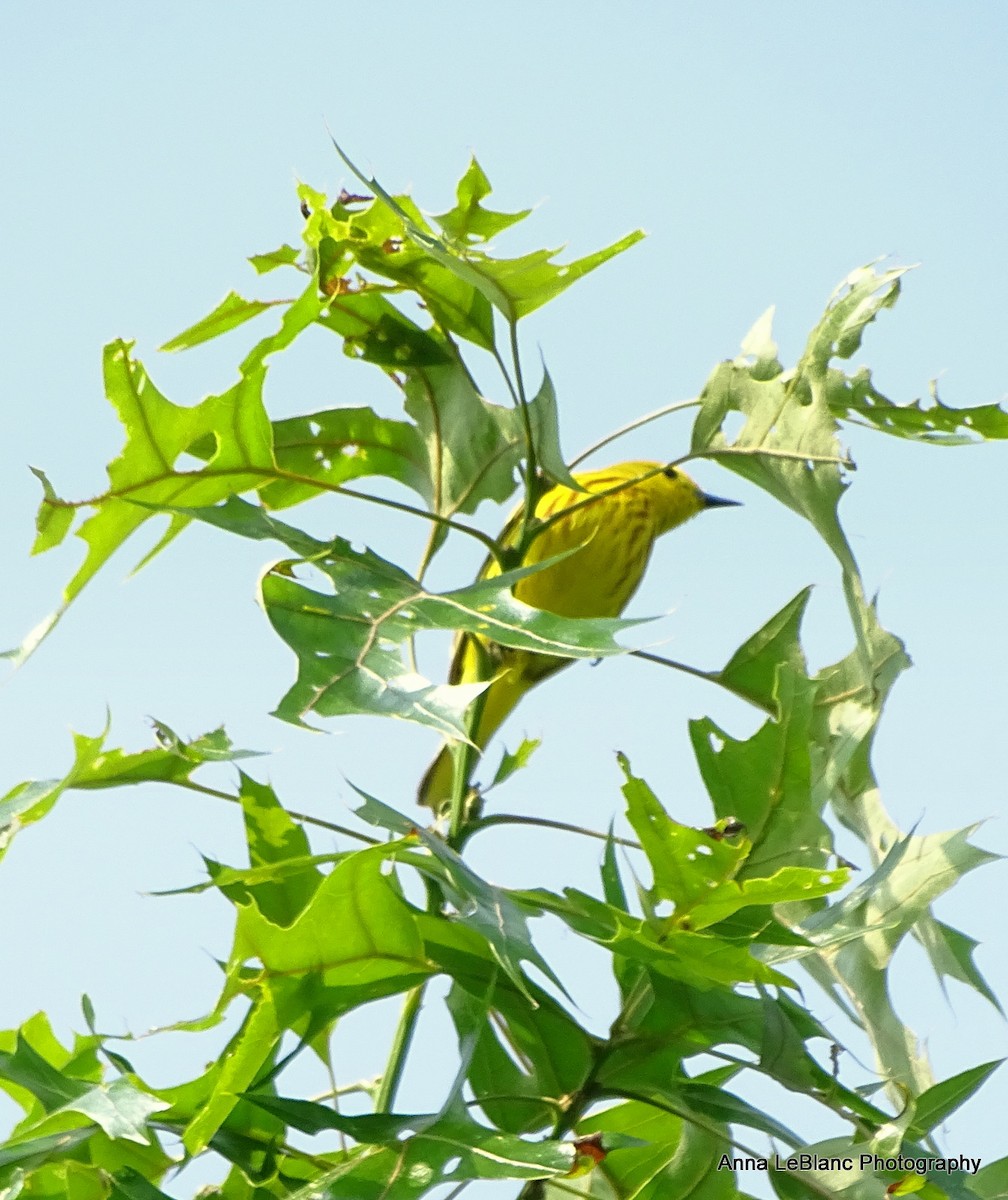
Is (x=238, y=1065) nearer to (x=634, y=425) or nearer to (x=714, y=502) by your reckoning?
(x=634, y=425)

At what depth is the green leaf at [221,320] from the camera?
67.2 inches

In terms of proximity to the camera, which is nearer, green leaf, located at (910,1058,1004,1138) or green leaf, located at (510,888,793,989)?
green leaf, located at (510,888,793,989)

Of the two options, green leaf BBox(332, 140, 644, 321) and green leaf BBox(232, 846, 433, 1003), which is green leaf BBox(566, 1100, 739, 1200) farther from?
green leaf BBox(332, 140, 644, 321)

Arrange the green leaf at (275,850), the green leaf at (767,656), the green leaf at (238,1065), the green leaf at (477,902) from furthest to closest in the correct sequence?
the green leaf at (767,656), the green leaf at (275,850), the green leaf at (238,1065), the green leaf at (477,902)

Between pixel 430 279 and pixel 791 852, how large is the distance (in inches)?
29.8

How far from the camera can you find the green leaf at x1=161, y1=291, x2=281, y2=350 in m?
1.71

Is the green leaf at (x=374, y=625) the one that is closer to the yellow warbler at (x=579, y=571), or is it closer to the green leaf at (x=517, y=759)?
the green leaf at (x=517, y=759)

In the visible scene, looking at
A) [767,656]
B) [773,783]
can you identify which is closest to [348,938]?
[773,783]

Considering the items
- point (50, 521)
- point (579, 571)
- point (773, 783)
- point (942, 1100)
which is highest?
point (579, 571)

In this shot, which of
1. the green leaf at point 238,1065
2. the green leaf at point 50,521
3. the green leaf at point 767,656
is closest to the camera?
the green leaf at point 238,1065

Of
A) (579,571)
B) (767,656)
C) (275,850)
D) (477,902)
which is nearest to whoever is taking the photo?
(477,902)

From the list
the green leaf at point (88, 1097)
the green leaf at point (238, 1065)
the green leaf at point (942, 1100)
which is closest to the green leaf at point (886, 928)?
the green leaf at point (942, 1100)

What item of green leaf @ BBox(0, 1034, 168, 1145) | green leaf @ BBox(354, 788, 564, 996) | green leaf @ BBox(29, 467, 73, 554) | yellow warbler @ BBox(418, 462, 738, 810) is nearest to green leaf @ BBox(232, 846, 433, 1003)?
green leaf @ BBox(354, 788, 564, 996)

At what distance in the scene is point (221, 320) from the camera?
172 centimetres
